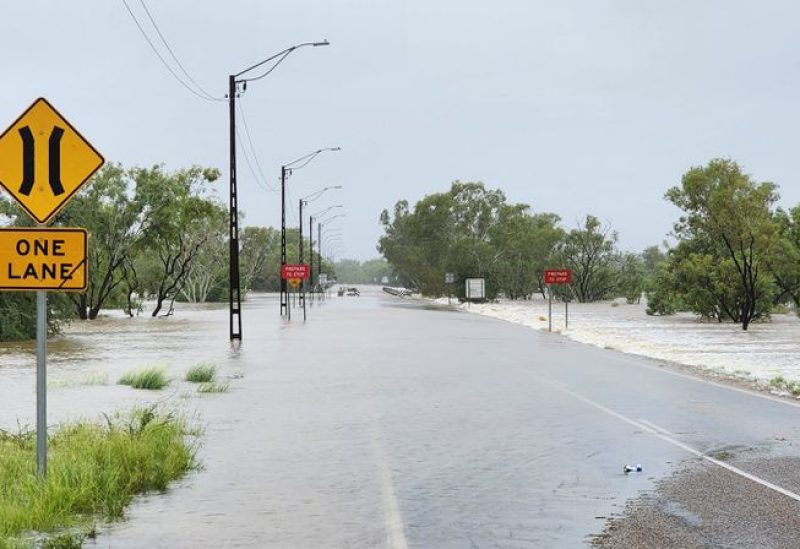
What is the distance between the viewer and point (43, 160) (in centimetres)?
819

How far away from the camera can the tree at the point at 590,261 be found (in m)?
102

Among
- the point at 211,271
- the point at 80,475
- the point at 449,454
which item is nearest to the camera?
the point at 80,475

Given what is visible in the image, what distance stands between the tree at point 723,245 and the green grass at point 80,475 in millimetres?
40898

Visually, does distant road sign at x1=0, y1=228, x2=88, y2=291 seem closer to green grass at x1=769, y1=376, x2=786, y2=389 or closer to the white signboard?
green grass at x1=769, y1=376, x2=786, y2=389

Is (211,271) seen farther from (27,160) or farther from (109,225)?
(27,160)

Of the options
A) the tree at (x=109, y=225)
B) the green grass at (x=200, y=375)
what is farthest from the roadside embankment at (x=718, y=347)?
the tree at (x=109, y=225)

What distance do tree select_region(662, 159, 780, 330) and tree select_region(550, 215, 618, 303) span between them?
37916 millimetres

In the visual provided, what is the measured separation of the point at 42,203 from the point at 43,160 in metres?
0.38

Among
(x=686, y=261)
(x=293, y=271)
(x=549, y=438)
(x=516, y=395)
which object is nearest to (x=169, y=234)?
(x=293, y=271)

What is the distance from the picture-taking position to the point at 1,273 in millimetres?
8023

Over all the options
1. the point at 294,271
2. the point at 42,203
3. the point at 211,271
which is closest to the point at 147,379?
the point at 42,203

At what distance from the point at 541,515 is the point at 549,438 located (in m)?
4.26

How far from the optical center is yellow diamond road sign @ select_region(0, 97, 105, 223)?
8086 millimetres

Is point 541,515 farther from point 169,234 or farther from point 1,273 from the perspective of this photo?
point 169,234
